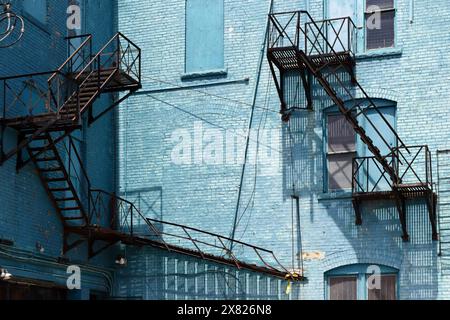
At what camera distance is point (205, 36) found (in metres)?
27.8

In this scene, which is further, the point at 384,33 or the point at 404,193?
the point at 384,33

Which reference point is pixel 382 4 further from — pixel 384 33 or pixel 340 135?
pixel 340 135

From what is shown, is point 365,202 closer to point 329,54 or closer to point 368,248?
point 368,248

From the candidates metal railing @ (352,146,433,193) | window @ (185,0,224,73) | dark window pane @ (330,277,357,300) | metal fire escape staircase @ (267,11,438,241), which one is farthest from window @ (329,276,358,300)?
window @ (185,0,224,73)

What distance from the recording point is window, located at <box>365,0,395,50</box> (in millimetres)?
26219

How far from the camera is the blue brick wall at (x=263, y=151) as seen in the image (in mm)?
25453

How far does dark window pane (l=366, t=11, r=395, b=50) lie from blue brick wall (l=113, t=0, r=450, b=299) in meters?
0.20

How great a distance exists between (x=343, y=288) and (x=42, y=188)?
6968mm

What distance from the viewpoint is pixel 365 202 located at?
25.7m

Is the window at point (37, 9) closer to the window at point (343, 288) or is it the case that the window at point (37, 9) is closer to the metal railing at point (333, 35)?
the metal railing at point (333, 35)

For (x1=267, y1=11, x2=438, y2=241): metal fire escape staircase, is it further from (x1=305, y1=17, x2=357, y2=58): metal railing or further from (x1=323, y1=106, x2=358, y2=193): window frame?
(x1=323, y1=106, x2=358, y2=193): window frame

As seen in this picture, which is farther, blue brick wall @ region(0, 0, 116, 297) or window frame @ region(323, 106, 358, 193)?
window frame @ region(323, 106, 358, 193)

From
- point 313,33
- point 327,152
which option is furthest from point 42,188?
point 313,33
